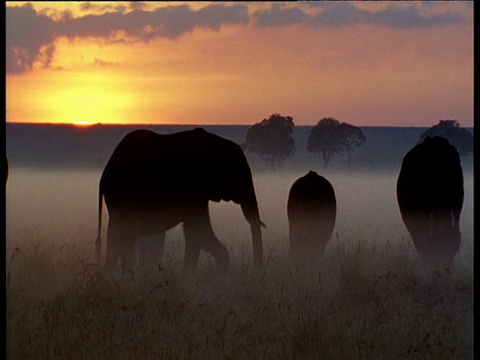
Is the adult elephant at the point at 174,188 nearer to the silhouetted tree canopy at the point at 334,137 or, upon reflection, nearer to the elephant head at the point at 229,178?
the elephant head at the point at 229,178

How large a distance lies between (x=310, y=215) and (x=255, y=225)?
5.07 ft

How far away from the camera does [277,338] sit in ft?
22.8

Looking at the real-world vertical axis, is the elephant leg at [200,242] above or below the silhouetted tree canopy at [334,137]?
below

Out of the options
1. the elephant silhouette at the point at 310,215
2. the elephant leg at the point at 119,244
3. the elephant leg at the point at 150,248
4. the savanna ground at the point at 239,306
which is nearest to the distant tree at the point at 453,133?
the elephant silhouette at the point at 310,215

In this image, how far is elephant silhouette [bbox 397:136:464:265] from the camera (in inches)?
430

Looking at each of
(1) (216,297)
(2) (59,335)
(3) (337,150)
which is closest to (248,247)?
(1) (216,297)

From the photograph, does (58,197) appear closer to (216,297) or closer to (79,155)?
(216,297)

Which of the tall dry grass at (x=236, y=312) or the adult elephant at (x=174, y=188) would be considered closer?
the tall dry grass at (x=236, y=312)

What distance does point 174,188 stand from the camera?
10.1 m

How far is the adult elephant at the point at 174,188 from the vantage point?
32.5 ft

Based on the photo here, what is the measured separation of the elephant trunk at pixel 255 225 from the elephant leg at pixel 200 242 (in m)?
0.36

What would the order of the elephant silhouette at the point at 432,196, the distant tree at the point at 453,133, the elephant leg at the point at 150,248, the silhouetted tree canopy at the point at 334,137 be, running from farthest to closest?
the silhouetted tree canopy at the point at 334,137, the distant tree at the point at 453,133, the elephant silhouette at the point at 432,196, the elephant leg at the point at 150,248

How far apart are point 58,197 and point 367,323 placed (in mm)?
10874

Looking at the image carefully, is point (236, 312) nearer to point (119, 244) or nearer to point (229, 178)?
point (119, 244)
